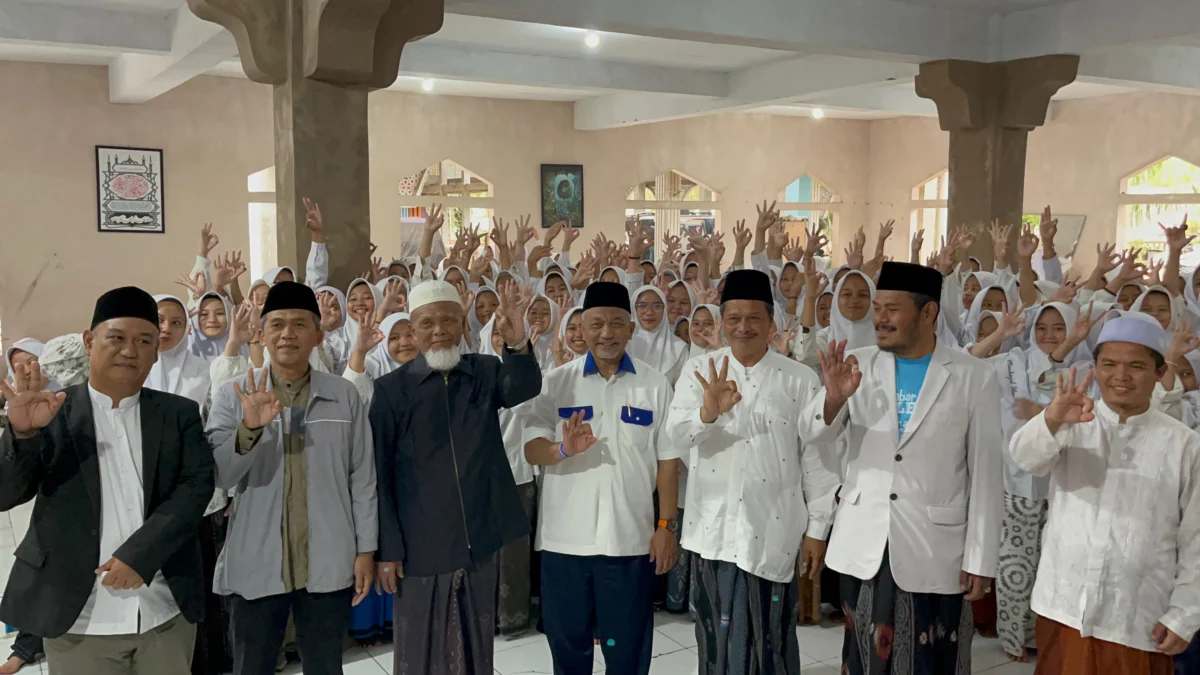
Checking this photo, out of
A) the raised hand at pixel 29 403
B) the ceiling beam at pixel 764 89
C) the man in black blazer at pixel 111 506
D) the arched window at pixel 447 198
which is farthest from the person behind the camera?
the arched window at pixel 447 198

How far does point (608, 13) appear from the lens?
636cm

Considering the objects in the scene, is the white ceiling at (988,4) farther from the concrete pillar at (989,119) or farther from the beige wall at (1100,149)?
the beige wall at (1100,149)

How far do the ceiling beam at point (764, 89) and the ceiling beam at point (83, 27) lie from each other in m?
5.96

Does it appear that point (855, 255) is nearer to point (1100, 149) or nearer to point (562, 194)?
point (562, 194)

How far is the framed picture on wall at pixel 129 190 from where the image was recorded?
1023 centimetres

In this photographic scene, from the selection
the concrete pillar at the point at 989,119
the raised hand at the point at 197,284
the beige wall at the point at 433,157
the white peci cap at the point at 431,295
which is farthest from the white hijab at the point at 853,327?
the beige wall at the point at 433,157

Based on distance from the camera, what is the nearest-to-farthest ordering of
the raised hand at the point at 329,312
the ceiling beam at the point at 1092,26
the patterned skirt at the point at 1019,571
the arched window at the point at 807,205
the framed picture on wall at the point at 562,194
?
the patterned skirt at the point at 1019,571 < the raised hand at the point at 329,312 < the ceiling beam at the point at 1092,26 < the framed picture on wall at the point at 562,194 < the arched window at the point at 807,205

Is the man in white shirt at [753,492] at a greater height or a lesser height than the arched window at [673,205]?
lesser

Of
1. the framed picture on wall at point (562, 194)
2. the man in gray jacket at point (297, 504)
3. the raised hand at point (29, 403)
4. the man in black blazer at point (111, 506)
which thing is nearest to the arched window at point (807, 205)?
the framed picture on wall at point (562, 194)

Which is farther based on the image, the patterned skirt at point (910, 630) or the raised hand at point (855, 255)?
the raised hand at point (855, 255)

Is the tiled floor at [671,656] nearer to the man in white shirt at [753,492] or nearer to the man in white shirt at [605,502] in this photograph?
the man in white shirt at [605,502]

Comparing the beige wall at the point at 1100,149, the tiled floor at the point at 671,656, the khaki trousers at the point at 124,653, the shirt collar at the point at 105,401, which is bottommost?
the tiled floor at the point at 671,656

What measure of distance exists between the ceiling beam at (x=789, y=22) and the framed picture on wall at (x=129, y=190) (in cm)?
608

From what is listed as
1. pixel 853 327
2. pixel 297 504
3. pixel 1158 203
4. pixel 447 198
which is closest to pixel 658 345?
pixel 853 327
